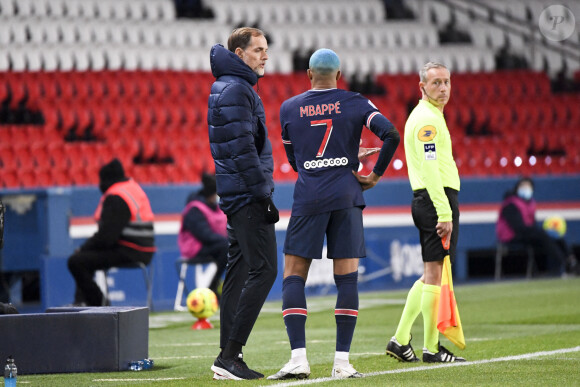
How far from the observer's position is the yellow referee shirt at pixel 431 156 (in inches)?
275

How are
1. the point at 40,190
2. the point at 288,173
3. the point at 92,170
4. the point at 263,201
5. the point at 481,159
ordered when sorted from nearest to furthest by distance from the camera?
the point at 263,201 → the point at 40,190 → the point at 92,170 → the point at 288,173 → the point at 481,159

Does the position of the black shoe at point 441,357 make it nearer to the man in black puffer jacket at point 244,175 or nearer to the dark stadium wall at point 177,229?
the man in black puffer jacket at point 244,175

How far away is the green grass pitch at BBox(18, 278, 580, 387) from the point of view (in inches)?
246

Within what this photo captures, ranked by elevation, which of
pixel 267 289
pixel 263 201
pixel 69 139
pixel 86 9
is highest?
pixel 86 9

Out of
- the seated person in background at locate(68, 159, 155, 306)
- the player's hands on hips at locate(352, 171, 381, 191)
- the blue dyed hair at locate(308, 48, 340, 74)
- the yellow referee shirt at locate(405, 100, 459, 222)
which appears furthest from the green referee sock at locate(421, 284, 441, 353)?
the seated person in background at locate(68, 159, 155, 306)

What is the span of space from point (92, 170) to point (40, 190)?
7.40 ft

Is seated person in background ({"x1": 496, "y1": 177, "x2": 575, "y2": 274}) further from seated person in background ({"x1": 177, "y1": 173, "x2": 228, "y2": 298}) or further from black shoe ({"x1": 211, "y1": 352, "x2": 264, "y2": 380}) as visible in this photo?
black shoe ({"x1": 211, "y1": 352, "x2": 264, "y2": 380})

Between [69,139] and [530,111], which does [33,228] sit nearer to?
[69,139]

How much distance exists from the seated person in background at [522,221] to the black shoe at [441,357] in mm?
11030

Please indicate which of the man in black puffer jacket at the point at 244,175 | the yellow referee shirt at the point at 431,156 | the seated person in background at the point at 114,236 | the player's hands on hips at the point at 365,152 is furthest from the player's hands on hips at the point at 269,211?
the seated person in background at the point at 114,236

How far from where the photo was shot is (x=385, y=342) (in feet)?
29.3

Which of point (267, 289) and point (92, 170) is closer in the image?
point (267, 289)

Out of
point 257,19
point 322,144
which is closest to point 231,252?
point 322,144

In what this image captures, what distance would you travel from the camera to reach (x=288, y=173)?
18.3m
